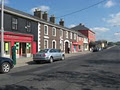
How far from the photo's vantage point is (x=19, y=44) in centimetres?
2533

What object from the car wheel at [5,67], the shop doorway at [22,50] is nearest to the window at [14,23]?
the shop doorway at [22,50]

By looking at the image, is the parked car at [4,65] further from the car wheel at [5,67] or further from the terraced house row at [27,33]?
the terraced house row at [27,33]

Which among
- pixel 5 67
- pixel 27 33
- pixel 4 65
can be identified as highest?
pixel 27 33

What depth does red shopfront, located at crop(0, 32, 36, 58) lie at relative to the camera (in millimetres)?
22719

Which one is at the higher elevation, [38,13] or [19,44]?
[38,13]

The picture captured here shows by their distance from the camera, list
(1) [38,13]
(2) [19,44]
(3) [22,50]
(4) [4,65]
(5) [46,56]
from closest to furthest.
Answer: (4) [4,65] < (5) [46,56] < (2) [19,44] < (3) [22,50] < (1) [38,13]

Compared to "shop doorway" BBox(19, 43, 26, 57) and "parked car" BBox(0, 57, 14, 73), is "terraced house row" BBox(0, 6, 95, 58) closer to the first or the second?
"shop doorway" BBox(19, 43, 26, 57)

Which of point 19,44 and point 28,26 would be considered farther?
point 28,26

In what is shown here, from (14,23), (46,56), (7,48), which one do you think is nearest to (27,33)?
(14,23)

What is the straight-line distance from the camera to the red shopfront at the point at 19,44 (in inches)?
894

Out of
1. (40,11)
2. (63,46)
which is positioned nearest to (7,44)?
(40,11)

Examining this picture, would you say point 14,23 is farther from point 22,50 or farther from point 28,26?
point 22,50

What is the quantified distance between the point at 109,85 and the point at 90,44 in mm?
72023

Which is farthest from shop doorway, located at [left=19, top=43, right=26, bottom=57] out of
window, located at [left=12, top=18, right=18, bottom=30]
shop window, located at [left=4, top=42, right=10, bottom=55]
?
shop window, located at [left=4, top=42, right=10, bottom=55]
